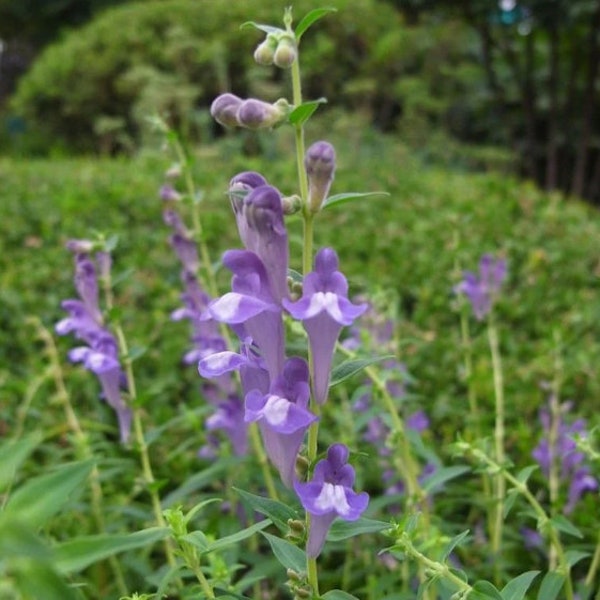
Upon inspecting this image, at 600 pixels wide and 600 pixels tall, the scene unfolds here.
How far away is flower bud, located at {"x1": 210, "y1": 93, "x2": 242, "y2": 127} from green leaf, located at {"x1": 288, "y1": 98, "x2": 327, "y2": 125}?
125 mm

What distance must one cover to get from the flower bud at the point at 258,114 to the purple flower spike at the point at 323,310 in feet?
0.63

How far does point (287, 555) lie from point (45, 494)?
1.82ft

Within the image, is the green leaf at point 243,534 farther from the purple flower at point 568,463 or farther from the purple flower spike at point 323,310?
the purple flower at point 568,463

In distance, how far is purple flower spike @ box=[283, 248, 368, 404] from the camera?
1.02 meters

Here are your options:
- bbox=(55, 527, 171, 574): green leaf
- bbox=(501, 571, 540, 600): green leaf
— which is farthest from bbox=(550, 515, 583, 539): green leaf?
bbox=(55, 527, 171, 574): green leaf

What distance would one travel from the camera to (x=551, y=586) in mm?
1451

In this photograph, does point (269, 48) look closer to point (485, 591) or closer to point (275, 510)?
point (275, 510)

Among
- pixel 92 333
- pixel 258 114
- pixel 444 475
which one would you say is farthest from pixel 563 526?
pixel 92 333

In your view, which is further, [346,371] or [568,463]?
[568,463]

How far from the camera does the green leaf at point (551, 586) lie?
1.43 m

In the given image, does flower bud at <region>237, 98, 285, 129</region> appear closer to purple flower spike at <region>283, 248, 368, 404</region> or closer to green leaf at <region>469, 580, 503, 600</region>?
purple flower spike at <region>283, 248, 368, 404</region>

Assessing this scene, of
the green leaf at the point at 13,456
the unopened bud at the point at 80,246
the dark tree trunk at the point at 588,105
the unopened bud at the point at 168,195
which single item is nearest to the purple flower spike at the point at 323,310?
the green leaf at the point at 13,456

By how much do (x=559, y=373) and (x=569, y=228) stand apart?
3.45 meters

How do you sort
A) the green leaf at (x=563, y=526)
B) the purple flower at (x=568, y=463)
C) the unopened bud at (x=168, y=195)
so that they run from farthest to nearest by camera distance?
1. the purple flower at (x=568, y=463)
2. the unopened bud at (x=168, y=195)
3. the green leaf at (x=563, y=526)
